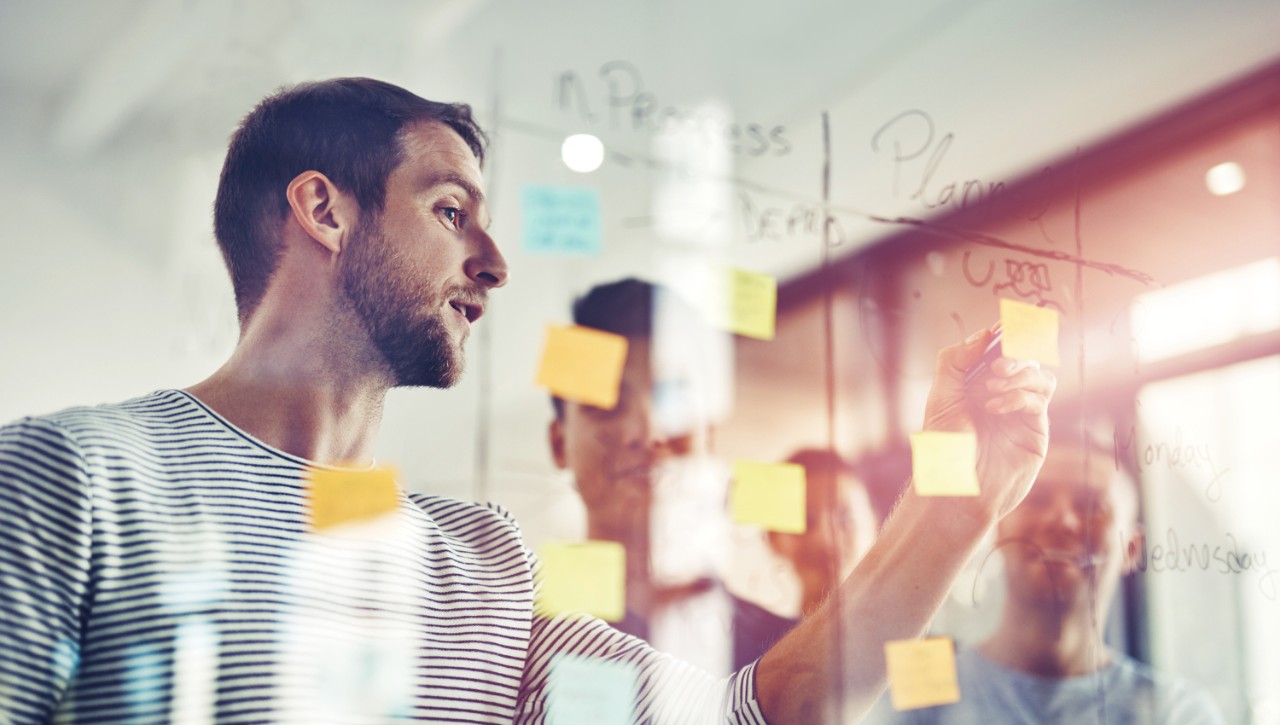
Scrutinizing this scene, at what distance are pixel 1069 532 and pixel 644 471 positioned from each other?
0.67m

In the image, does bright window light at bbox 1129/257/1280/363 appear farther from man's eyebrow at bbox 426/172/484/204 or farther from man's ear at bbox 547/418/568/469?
man's eyebrow at bbox 426/172/484/204

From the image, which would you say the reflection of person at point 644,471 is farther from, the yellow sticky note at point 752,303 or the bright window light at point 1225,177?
the bright window light at point 1225,177

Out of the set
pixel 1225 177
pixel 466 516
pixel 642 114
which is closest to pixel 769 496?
pixel 466 516

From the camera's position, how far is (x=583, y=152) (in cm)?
116

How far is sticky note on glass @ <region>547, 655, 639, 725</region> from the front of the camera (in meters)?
1.03

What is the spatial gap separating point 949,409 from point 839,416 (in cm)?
16

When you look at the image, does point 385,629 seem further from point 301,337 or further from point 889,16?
point 889,16

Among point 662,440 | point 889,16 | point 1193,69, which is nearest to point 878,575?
point 662,440

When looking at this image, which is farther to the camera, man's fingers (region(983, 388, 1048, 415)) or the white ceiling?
man's fingers (region(983, 388, 1048, 415))

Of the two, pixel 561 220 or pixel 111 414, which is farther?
pixel 561 220

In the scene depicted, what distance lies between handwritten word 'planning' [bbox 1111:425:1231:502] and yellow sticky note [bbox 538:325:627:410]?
79 cm

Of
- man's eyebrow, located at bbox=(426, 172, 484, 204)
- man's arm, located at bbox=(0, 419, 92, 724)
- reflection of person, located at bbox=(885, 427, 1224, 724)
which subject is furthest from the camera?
reflection of person, located at bbox=(885, 427, 1224, 724)

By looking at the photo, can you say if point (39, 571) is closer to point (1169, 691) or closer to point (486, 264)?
point (486, 264)

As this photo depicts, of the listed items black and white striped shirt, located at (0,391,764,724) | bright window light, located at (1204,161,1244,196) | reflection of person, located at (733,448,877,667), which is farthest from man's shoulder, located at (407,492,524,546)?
bright window light, located at (1204,161,1244,196)
